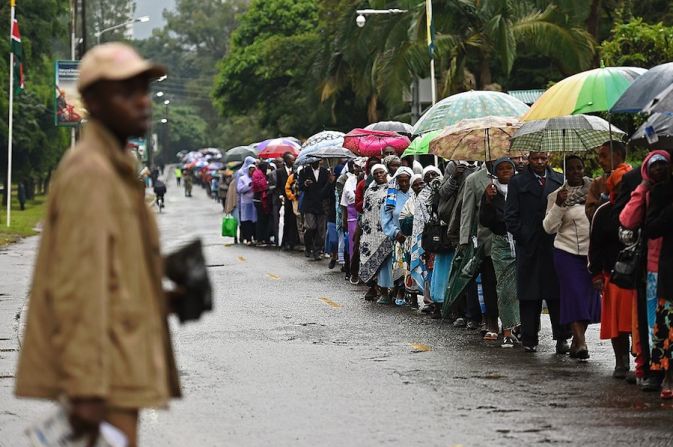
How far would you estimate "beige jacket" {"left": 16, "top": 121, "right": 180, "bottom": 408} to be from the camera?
4.96 meters

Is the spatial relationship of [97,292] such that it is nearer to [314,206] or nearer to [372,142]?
[372,142]

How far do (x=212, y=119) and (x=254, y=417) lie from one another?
16833 centimetres

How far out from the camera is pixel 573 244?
42.8 feet

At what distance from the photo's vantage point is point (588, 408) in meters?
10.4

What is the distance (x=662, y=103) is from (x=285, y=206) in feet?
69.5

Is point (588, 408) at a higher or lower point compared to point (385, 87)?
lower

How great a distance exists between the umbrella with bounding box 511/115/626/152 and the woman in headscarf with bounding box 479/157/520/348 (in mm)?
603

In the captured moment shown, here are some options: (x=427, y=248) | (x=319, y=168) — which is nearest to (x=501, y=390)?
(x=427, y=248)

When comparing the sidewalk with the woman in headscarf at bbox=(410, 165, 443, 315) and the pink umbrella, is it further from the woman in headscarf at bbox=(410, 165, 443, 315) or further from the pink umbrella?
the pink umbrella

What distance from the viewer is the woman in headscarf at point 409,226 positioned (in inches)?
707

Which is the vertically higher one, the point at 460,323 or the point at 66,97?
the point at 66,97

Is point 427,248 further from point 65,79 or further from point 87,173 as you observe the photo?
point 65,79

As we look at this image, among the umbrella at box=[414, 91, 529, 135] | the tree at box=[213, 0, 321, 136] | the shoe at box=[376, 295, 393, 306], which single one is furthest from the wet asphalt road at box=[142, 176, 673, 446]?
the tree at box=[213, 0, 321, 136]

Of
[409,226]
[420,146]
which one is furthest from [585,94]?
[420,146]
